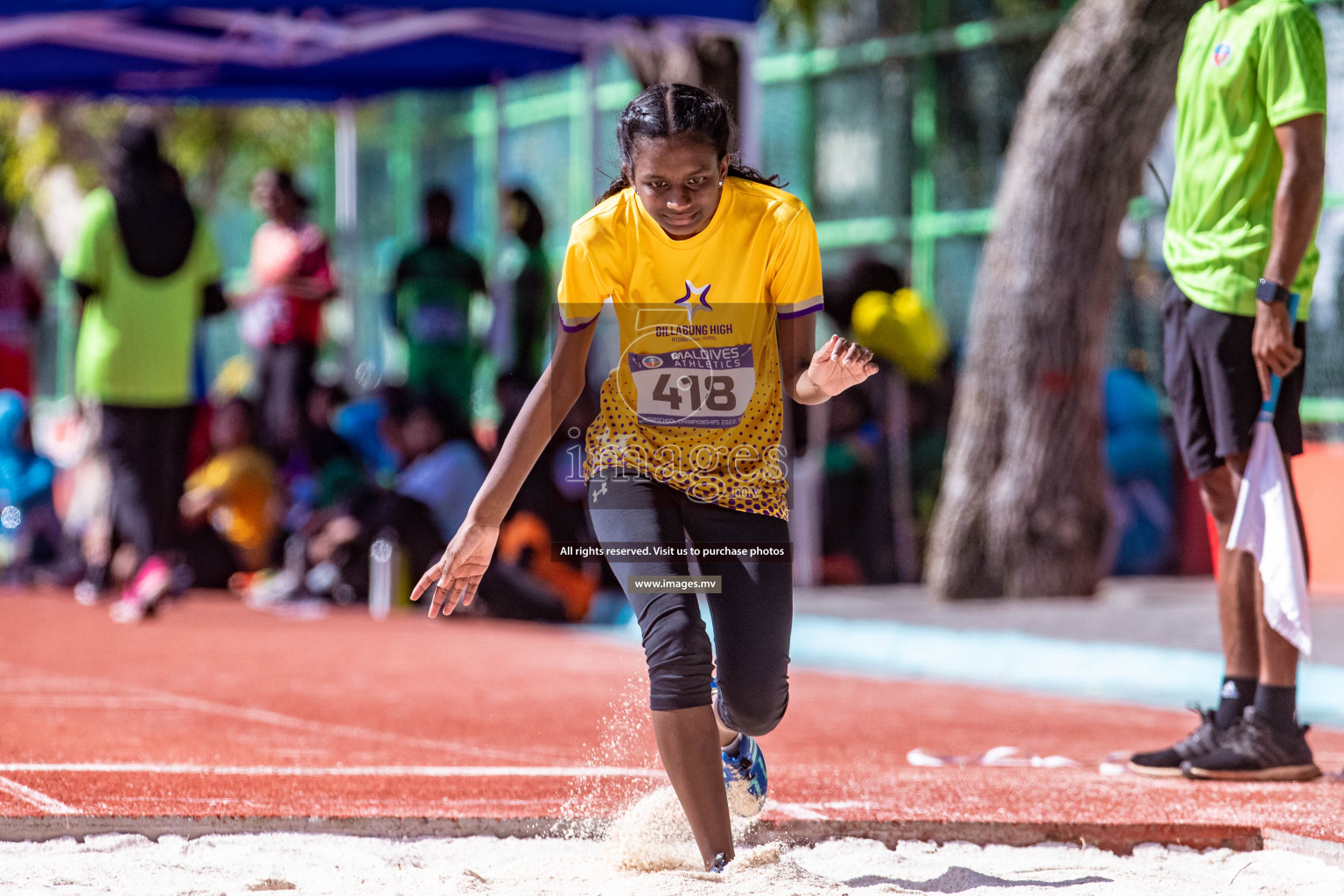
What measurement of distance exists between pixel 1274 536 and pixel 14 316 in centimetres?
936

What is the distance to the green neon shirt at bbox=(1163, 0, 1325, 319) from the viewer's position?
539 centimetres

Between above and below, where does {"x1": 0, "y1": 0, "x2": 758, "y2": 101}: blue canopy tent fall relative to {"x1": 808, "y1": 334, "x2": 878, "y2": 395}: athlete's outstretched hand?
above

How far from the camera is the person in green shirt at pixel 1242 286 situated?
5.35 metres

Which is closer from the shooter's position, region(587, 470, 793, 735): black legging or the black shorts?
region(587, 470, 793, 735): black legging

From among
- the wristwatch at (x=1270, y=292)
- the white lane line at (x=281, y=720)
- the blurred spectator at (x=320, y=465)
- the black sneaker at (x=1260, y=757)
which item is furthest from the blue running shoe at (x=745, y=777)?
the blurred spectator at (x=320, y=465)

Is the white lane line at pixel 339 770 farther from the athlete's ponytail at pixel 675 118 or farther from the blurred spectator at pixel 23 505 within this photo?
the blurred spectator at pixel 23 505

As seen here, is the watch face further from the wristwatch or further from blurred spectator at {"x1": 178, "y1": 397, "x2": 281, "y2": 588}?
blurred spectator at {"x1": 178, "y1": 397, "x2": 281, "y2": 588}

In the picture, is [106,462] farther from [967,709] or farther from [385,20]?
[967,709]

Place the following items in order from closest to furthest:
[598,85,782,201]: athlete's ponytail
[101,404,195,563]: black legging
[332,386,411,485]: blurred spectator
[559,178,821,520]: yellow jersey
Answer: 1. [598,85,782,201]: athlete's ponytail
2. [559,178,821,520]: yellow jersey
3. [101,404,195,563]: black legging
4. [332,386,411,485]: blurred spectator

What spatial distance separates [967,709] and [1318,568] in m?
4.62

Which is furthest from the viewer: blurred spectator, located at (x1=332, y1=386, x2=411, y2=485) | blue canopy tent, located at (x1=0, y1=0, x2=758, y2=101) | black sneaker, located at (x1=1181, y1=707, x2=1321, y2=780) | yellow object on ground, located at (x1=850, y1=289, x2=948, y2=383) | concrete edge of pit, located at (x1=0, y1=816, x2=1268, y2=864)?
blurred spectator, located at (x1=332, y1=386, x2=411, y2=485)

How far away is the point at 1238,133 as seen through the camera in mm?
5516

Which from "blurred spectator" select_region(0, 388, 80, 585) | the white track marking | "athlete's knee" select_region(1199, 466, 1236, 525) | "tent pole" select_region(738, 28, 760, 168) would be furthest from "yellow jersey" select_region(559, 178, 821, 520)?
"blurred spectator" select_region(0, 388, 80, 585)

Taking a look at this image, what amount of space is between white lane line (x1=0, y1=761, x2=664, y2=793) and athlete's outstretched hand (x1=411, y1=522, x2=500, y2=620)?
1.50m
